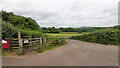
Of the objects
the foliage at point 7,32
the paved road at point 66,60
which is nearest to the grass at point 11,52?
the paved road at point 66,60

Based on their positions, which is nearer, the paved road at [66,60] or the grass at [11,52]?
the paved road at [66,60]

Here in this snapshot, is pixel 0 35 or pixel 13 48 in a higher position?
pixel 0 35

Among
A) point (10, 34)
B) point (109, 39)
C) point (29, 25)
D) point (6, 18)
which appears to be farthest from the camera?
point (29, 25)

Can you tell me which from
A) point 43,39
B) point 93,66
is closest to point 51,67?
point 93,66

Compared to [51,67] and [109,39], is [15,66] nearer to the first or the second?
[51,67]

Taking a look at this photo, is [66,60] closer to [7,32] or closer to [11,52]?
[11,52]

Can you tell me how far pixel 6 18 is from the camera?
39.5 feet

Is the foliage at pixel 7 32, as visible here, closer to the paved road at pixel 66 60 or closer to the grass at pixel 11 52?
the grass at pixel 11 52

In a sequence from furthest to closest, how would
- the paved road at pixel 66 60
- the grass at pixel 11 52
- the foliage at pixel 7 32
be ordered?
the foliage at pixel 7 32, the grass at pixel 11 52, the paved road at pixel 66 60

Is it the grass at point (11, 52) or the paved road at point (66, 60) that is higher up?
the grass at point (11, 52)

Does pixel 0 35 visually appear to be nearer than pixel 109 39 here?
Yes

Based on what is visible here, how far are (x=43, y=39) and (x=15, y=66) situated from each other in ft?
12.7

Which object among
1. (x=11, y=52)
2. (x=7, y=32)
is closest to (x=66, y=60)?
(x=11, y=52)

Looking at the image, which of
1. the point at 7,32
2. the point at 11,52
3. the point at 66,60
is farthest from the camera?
the point at 7,32
